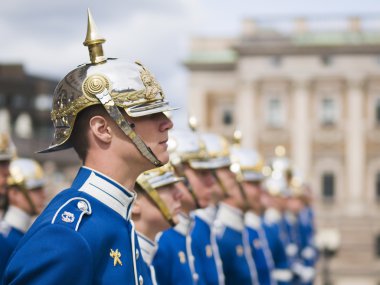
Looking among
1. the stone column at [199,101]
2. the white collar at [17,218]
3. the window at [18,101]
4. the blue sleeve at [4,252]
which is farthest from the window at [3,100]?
the blue sleeve at [4,252]

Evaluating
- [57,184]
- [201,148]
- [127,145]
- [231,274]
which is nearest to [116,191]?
[127,145]

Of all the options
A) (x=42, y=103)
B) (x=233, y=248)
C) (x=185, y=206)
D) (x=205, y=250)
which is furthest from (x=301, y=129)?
(x=185, y=206)

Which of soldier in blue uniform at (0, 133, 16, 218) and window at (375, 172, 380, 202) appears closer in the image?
soldier in blue uniform at (0, 133, 16, 218)

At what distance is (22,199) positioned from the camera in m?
9.09

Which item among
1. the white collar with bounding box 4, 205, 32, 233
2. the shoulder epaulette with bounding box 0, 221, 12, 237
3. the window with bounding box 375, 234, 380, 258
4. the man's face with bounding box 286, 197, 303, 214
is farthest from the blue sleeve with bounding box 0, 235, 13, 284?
the window with bounding box 375, 234, 380, 258

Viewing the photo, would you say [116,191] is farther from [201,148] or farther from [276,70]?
[276,70]

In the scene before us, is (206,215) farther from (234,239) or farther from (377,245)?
(377,245)

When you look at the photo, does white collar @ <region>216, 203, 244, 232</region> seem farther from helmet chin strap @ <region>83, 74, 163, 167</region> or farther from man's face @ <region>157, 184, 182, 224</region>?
helmet chin strap @ <region>83, 74, 163, 167</region>

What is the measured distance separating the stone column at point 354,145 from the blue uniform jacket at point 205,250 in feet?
175

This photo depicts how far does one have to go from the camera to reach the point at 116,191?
4.26m

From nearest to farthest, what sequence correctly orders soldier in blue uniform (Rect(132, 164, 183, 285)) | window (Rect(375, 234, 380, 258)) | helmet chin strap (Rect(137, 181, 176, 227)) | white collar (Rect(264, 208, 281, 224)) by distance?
1. soldier in blue uniform (Rect(132, 164, 183, 285))
2. helmet chin strap (Rect(137, 181, 176, 227))
3. white collar (Rect(264, 208, 281, 224))
4. window (Rect(375, 234, 380, 258))

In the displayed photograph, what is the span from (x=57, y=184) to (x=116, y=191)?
66.4 feet

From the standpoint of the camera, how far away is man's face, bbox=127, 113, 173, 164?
4.31 meters

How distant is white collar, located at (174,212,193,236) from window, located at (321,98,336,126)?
55.5m
